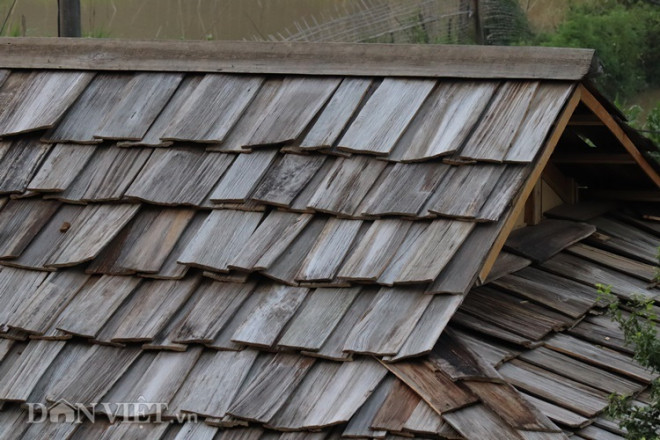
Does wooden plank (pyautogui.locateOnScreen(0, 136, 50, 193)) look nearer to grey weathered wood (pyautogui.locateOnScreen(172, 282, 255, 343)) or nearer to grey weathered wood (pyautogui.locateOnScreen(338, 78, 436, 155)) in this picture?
grey weathered wood (pyautogui.locateOnScreen(172, 282, 255, 343))

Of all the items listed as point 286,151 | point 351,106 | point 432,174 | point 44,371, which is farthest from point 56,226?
point 432,174

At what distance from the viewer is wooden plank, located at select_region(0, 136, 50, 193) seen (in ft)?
17.6

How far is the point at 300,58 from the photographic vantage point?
5195mm

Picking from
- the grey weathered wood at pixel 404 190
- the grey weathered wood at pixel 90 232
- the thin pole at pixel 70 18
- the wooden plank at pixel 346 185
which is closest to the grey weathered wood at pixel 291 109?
the wooden plank at pixel 346 185

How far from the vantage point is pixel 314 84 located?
16.9 ft

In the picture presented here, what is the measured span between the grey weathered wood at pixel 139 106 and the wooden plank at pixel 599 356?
2.06 meters

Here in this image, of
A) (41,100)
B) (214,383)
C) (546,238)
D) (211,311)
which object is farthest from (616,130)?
(41,100)

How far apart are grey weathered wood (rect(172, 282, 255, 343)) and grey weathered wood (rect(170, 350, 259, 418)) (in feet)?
0.33

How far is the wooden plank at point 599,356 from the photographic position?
4.73 metres

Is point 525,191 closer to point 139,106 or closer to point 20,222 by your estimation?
point 139,106

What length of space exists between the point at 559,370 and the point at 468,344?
21.3 inches

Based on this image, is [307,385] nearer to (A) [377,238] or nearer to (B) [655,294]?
(A) [377,238]

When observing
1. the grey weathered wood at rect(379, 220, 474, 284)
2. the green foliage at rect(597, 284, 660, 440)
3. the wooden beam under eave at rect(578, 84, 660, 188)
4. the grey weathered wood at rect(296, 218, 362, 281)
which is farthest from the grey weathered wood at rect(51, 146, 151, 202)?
the green foliage at rect(597, 284, 660, 440)

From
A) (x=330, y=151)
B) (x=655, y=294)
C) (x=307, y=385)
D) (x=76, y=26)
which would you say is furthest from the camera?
(x=76, y=26)
